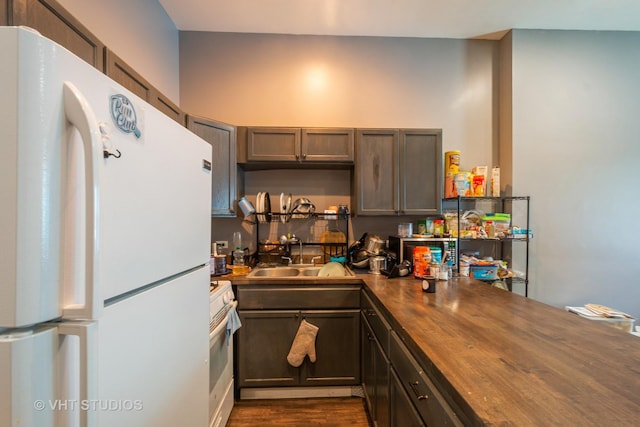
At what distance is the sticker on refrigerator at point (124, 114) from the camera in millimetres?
578

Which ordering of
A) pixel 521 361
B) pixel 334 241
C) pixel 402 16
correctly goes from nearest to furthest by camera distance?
1. pixel 521 361
2. pixel 402 16
3. pixel 334 241

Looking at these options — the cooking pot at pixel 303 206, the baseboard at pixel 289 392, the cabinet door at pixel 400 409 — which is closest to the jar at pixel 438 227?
the cooking pot at pixel 303 206

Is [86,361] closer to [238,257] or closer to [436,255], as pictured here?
[238,257]

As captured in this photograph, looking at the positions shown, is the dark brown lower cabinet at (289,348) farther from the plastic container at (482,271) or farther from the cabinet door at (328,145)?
the cabinet door at (328,145)

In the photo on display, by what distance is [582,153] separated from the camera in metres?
2.34

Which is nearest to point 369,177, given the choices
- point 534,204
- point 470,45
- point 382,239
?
point 382,239

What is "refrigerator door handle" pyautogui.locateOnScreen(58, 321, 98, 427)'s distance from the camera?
1.52 feet

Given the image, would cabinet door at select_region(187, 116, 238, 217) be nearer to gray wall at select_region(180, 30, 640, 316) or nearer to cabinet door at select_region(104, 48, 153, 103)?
gray wall at select_region(180, 30, 640, 316)

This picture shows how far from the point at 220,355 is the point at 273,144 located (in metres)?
1.59

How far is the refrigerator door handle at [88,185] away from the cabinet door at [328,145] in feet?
5.93

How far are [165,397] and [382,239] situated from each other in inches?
76.6

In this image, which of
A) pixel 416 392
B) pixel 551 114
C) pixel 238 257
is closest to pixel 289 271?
pixel 238 257

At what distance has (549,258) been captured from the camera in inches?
93.3

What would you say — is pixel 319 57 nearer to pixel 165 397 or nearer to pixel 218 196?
pixel 218 196
